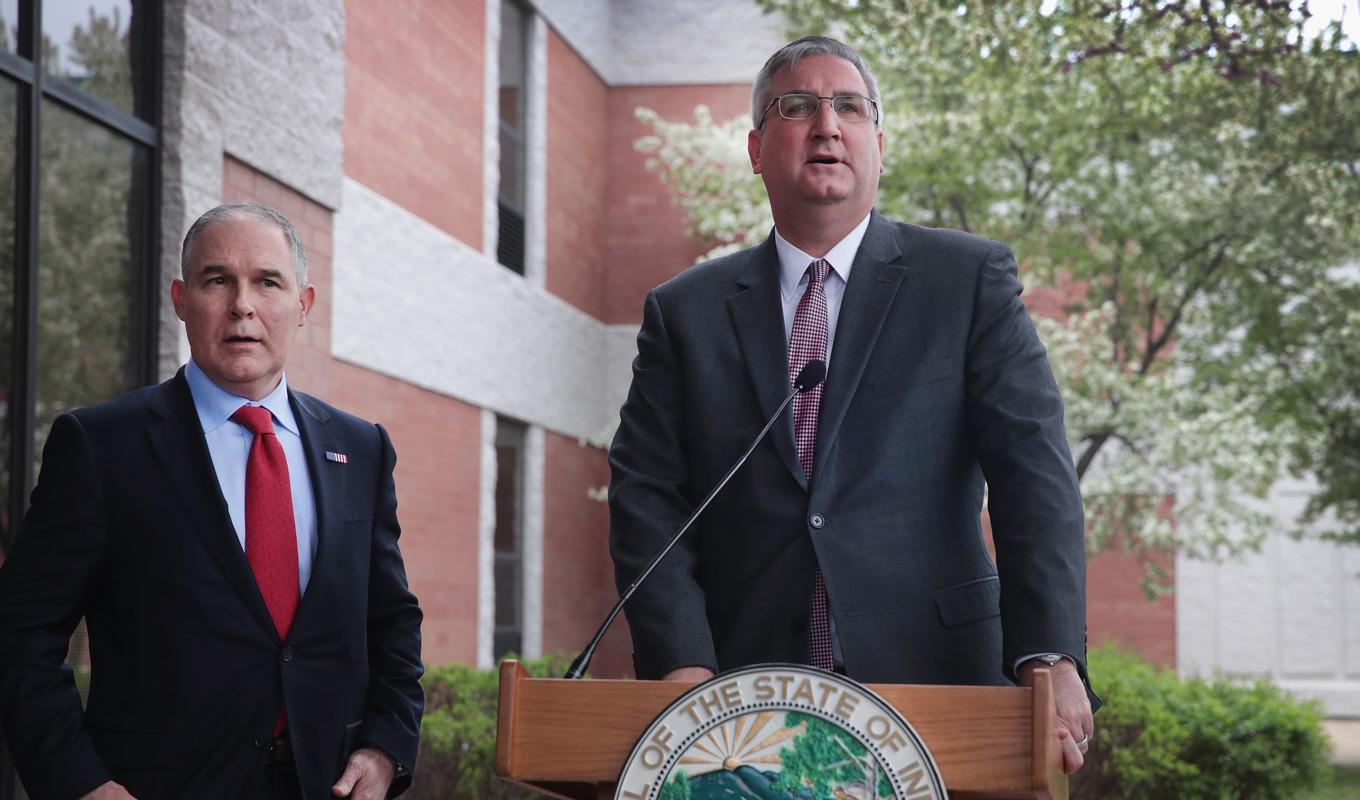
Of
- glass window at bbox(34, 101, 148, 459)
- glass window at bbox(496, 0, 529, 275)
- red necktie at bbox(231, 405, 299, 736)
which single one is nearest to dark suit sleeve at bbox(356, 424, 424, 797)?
red necktie at bbox(231, 405, 299, 736)

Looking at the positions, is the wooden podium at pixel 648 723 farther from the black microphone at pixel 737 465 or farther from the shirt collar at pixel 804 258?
the shirt collar at pixel 804 258

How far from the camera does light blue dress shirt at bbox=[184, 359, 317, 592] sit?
314 centimetres

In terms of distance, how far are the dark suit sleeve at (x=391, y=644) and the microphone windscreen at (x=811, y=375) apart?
825mm

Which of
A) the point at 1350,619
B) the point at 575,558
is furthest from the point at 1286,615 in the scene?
the point at 575,558

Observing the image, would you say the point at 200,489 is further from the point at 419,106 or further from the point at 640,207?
the point at 640,207

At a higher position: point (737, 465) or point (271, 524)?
point (737, 465)

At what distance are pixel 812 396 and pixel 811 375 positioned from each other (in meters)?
0.13

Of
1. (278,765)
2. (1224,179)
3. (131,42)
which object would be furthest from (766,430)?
(1224,179)

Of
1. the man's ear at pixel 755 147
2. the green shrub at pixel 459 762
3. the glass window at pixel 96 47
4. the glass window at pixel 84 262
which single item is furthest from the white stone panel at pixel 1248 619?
the man's ear at pixel 755 147

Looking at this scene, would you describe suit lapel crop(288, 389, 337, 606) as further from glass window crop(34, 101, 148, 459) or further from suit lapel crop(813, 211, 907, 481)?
glass window crop(34, 101, 148, 459)

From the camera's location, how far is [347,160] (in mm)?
12758

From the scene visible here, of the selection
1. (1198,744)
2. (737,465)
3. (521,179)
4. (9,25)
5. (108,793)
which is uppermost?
(521,179)

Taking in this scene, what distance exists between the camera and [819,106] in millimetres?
3234

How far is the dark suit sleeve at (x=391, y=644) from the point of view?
325cm
